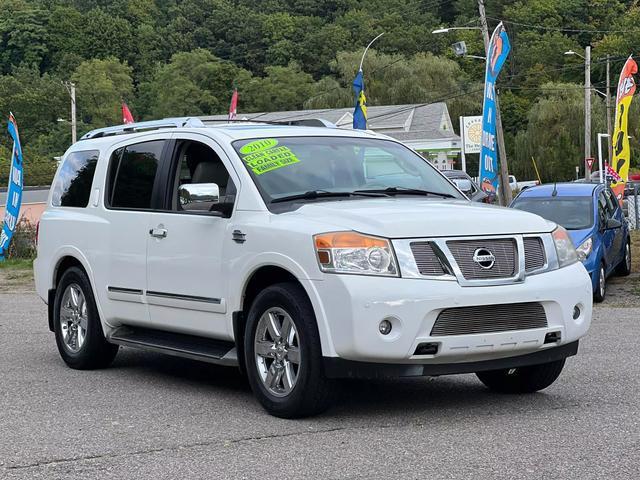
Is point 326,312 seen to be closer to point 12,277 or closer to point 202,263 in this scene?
point 202,263

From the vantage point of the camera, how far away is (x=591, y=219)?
1609 cm

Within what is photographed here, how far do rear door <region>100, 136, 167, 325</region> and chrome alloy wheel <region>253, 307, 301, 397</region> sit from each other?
5.18 ft

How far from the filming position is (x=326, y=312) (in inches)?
254

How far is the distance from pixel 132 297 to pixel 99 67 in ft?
374

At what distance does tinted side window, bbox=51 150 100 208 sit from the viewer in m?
9.39

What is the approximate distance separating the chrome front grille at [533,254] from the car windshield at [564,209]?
9.16 metres

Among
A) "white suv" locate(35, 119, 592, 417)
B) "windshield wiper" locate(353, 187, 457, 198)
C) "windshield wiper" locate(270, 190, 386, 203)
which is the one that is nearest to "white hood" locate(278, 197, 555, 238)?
"white suv" locate(35, 119, 592, 417)

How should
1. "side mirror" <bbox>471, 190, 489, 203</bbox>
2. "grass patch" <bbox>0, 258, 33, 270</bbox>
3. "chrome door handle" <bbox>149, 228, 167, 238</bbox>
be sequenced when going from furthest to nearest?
"grass patch" <bbox>0, 258, 33, 270</bbox> → "side mirror" <bbox>471, 190, 489, 203</bbox> → "chrome door handle" <bbox>149, 228, 167, 238</bbox>

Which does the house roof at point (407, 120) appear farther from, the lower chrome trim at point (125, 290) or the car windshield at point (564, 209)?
the lower chrome trim at point (125, 290)

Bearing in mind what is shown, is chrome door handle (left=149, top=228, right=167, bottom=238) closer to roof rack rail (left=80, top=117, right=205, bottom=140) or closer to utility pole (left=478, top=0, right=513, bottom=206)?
roof rack rail (left=80, top=117, right=205, bottom=140)

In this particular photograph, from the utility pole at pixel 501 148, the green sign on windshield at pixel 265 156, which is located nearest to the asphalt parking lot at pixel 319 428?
the green sign on windshield at pixel 265 156

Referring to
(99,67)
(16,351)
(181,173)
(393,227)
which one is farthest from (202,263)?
(99,67)

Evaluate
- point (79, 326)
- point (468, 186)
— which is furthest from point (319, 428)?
point (468, 186)

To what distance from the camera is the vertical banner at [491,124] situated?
68.4 feet
